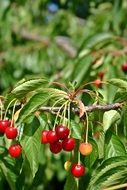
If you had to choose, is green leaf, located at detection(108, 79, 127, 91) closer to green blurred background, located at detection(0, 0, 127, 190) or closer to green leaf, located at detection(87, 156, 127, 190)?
green leaf, located at detection(87, 156, 127, 190)

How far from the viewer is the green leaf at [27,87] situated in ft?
5.48

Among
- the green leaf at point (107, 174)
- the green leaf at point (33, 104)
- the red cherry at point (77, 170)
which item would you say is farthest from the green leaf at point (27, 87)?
the green leaf at point (107, 174)

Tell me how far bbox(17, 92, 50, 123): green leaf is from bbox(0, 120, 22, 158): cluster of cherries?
51 millimetres

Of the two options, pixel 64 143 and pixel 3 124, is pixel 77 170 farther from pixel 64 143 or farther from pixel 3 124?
pixel 3 124

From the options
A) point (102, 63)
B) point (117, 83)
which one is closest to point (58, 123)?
point (117, 83)

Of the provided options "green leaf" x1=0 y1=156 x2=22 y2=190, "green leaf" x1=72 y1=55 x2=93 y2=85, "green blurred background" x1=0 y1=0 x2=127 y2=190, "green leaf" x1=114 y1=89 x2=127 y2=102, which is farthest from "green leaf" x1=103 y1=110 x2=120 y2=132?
"green blurred background" x1=0 y1=0 x2=127 y2=190

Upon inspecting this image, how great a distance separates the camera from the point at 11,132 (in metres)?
1.69

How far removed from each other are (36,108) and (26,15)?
5.66m

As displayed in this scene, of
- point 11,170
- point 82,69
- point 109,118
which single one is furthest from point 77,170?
point 82,69

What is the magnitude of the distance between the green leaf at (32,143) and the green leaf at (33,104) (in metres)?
0.07

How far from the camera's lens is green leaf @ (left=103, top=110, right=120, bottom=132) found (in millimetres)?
1637

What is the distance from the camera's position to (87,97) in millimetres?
1990

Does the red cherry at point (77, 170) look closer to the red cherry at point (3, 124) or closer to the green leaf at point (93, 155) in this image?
the green leaf at point (93, 155)

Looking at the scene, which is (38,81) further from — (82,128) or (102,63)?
(102,63)
